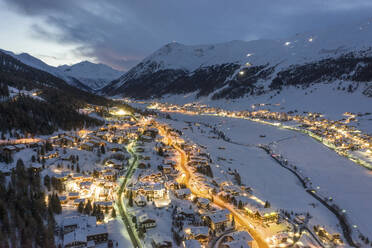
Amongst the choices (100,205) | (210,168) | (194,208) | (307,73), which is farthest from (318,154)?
(307,73)

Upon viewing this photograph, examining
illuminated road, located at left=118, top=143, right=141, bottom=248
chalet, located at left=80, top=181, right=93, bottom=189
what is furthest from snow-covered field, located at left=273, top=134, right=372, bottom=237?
chalet, located at left=80, top=181, right=93, bottom=189

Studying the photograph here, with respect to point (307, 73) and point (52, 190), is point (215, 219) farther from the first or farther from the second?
point (307, 73)

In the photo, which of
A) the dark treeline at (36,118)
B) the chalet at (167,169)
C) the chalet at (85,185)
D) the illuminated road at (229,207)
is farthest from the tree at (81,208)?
the dark treeline at (36,118)

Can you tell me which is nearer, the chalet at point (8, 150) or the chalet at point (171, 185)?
the chalet at point (8, 150)

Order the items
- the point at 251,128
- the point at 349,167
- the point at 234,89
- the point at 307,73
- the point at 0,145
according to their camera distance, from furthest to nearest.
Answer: the point at 234,89
the point at 307,73
the point at 251,128
the point at 349,167
the point at 0,145

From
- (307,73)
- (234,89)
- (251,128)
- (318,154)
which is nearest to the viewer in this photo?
(318,154)

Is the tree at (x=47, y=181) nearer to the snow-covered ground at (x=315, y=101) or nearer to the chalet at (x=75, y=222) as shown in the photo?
the chalet at (x=75, y=222)
